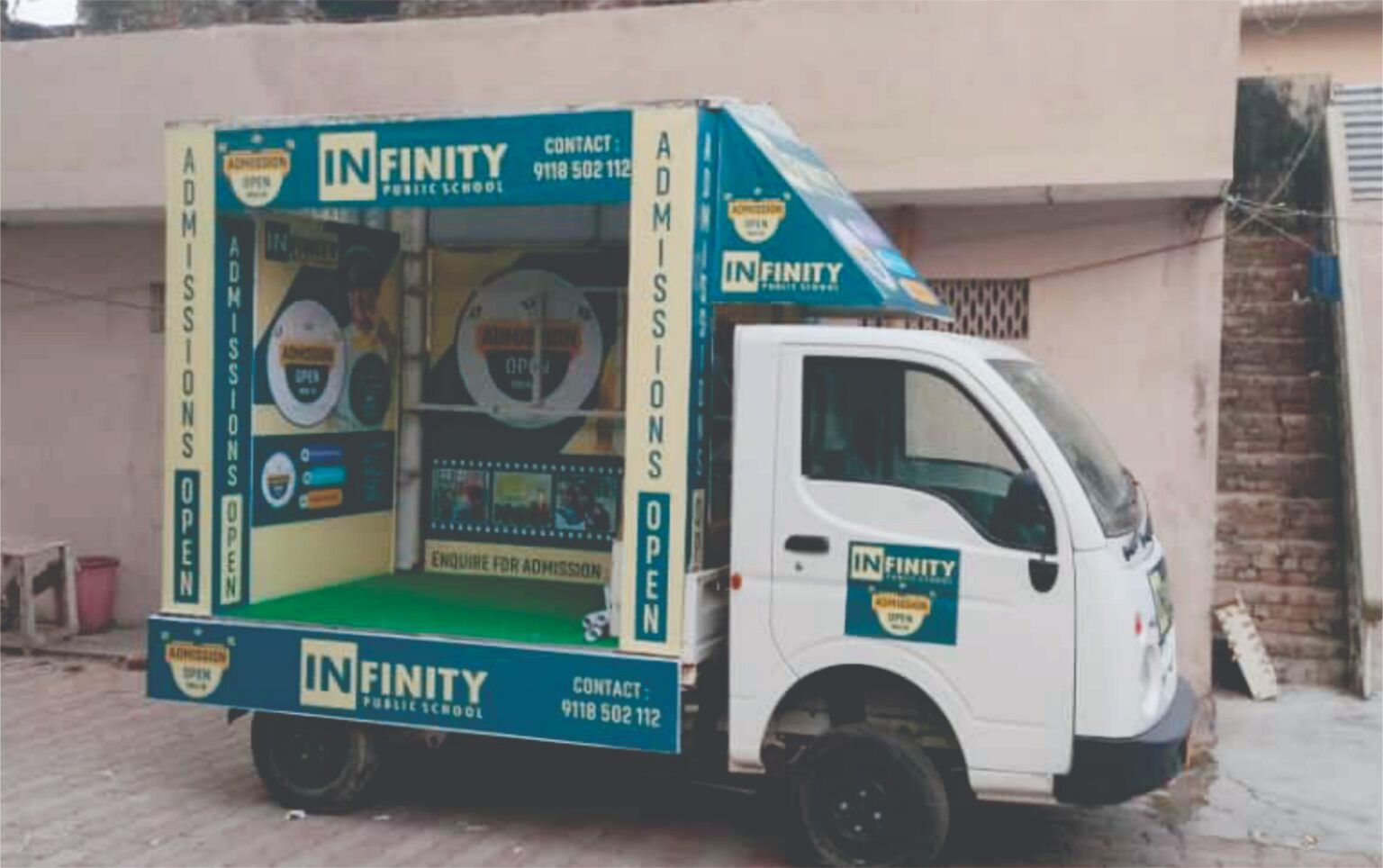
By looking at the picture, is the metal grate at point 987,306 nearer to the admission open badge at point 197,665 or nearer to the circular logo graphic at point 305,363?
Result: the circular logo graphic at point 305,363

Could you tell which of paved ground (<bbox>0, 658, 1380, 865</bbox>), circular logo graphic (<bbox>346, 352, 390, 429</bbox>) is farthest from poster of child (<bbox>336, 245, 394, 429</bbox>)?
paved ground (<bbox>0, 658, 1380, 865</bbox>)

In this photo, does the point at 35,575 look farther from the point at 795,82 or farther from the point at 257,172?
the point at 795,82

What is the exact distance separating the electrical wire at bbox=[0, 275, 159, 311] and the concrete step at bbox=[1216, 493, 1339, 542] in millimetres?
7699

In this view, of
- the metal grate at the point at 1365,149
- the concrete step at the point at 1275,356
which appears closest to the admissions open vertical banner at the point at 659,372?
the concrete step at the point at 1275,356

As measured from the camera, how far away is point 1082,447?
229 inches

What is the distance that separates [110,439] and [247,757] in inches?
162

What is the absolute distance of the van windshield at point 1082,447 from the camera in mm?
5578

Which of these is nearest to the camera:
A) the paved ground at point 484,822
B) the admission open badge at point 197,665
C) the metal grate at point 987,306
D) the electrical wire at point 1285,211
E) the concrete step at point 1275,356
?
the paved ground at point 484,822

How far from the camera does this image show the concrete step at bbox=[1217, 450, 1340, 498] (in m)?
10.1

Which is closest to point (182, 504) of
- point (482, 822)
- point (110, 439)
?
point (482, 822)

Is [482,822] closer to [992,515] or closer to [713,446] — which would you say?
[713,446]

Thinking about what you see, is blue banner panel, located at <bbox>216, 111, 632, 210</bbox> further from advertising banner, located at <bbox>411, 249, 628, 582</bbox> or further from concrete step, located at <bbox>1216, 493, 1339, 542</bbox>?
concrete step, located at <bbox>1216, 493, 1339, 542</bbox>

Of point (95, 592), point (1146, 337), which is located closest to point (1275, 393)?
point (1146, 337)

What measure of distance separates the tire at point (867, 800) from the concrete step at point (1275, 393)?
5859mm
